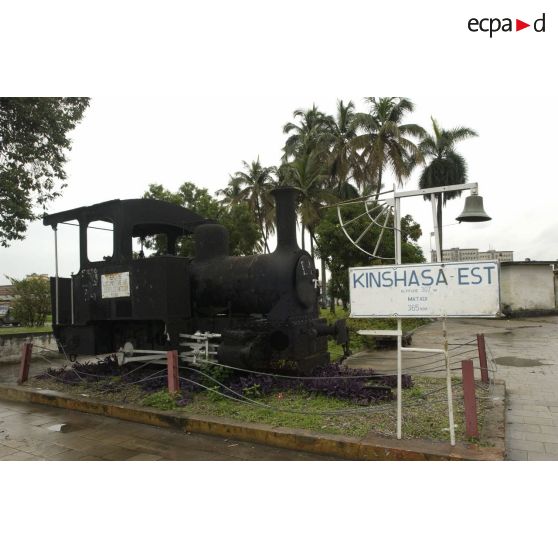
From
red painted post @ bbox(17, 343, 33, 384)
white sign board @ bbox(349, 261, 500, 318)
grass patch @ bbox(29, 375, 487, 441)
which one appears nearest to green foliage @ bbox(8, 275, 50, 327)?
red painted post @ bbox(17, 343, 33, 384)

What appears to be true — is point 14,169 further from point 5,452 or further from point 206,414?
point 206,414

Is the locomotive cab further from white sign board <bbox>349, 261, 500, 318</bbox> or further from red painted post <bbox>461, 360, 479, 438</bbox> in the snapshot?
red painted post <bbox>461, 360, 479, 438</bbox>

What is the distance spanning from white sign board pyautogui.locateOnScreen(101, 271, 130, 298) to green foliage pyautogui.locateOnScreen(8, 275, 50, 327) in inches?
544

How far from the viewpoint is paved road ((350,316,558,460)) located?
4.51 meters

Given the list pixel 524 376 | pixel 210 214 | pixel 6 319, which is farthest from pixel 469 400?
pixel 6 319

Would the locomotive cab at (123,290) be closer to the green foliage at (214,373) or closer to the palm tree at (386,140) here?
the green foliage at (214,373)

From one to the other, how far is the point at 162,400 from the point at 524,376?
251 inches

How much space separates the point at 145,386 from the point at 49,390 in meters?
1.92

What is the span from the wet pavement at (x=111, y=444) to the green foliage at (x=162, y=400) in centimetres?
31

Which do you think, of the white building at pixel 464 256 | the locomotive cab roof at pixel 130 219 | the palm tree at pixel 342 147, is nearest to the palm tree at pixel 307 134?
the palm tree at pixel 342 147

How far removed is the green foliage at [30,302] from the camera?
18.7 m

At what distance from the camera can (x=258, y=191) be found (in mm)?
30844

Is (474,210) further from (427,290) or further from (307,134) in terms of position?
(307,134)

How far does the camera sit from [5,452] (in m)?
4.79
